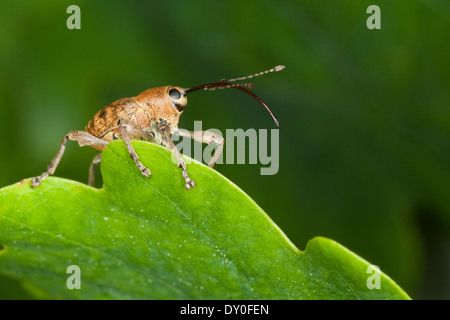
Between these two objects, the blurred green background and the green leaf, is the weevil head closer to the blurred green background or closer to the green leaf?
the blurred green background

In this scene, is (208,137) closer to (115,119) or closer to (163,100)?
(163,100)

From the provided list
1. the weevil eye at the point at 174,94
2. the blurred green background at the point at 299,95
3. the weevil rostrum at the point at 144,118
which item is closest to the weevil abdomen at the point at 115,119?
the weevil rostrum at the point at 144,118

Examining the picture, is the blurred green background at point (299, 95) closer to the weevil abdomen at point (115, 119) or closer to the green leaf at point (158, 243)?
the weevil abdomen at point (115, 119)

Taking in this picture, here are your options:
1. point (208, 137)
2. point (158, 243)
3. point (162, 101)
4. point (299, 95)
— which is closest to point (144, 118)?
point (162, 101)

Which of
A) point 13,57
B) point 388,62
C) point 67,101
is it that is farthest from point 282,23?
point 13,57

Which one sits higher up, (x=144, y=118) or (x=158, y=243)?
(x=144, y=118)

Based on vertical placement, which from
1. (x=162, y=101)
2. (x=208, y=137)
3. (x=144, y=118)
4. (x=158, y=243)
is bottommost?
(x=158, y=243)
